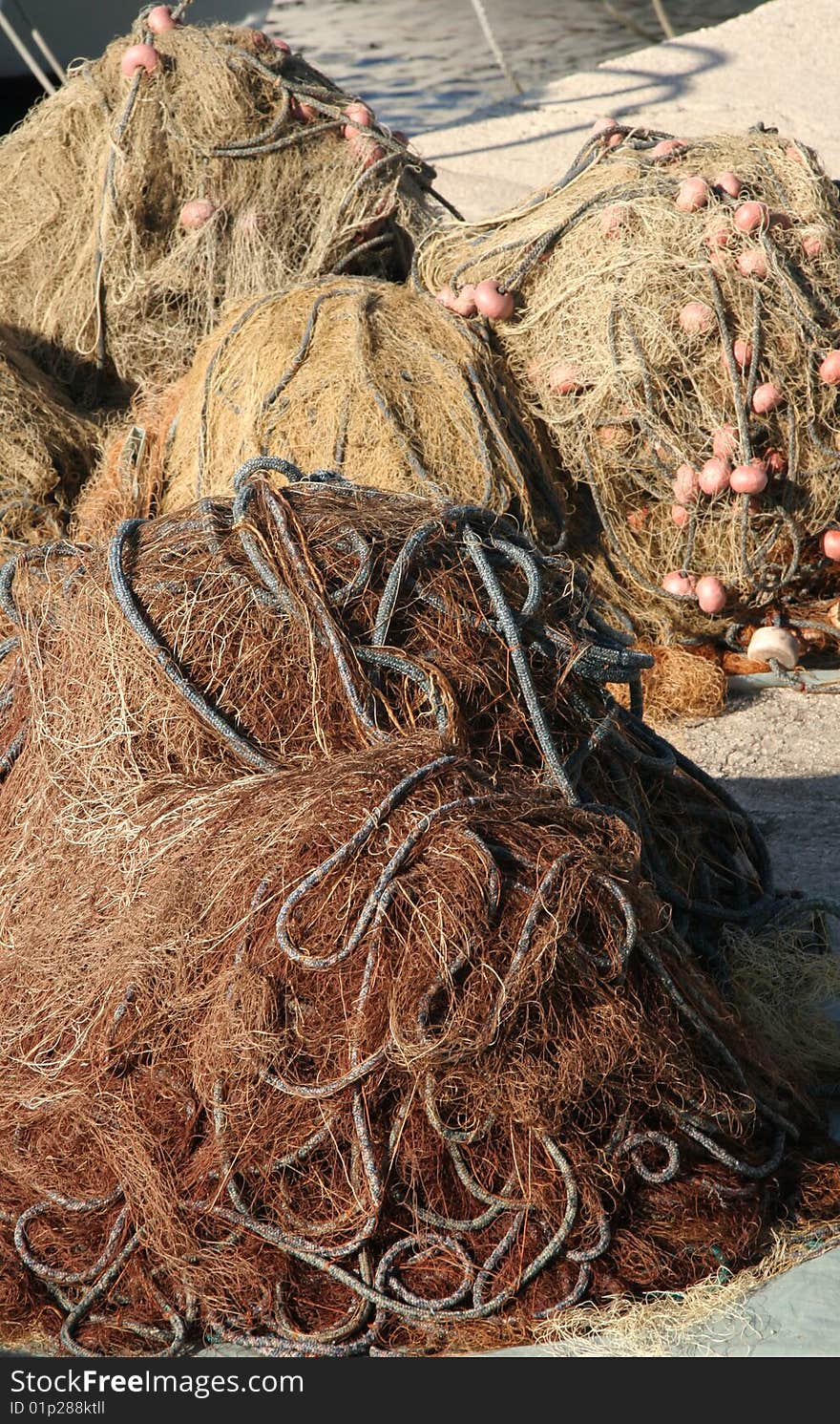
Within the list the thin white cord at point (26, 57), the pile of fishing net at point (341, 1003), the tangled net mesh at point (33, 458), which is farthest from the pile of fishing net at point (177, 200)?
the pile of fishing net at point (341, 1003)

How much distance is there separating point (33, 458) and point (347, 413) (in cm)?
127

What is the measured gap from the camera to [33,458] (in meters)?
5.77

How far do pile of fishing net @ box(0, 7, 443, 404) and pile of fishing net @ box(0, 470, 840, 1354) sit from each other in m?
3.20

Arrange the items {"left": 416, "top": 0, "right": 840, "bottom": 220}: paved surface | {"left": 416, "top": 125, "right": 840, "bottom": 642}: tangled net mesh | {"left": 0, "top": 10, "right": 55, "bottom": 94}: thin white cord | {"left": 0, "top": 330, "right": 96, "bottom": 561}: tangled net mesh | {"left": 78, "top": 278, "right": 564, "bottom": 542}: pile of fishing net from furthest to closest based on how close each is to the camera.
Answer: {"left": 416, "top": 0, "right": 840, "bottom": 220}: paved surface, {"left": 0, "top": 10, "right": 55, "bottom": 94}: thin white cord, {"left": 0, "top": 330, "right": 96, "bottom": 561}: tangled net mesh, {"left": 416, "top": 125, "right": 840, "bottom": 642}: tangled net mesh, {"left": 78, "top": 278, "right": 564, "bottom": 542}: pile of fishing net

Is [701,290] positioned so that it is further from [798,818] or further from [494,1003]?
[494,1003]

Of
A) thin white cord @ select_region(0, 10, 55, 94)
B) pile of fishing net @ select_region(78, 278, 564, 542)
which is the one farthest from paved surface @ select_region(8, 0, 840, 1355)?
thin white cord @ select_region(0, 10, 55, 94)

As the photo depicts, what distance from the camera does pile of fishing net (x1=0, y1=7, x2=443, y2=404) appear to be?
6141mm

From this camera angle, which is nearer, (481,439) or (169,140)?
(481,439)

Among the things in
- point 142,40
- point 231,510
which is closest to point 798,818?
point 231,510

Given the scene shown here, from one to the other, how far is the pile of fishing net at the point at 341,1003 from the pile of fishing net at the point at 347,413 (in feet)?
6.15

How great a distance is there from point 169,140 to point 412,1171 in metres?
4.57

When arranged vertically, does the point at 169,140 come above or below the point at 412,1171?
above

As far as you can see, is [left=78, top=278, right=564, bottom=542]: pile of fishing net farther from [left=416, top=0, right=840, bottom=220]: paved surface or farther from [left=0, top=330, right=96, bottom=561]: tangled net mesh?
[left=416, top=0, right=840, bottom=220]: paved surface

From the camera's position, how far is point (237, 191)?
616 centimetres
